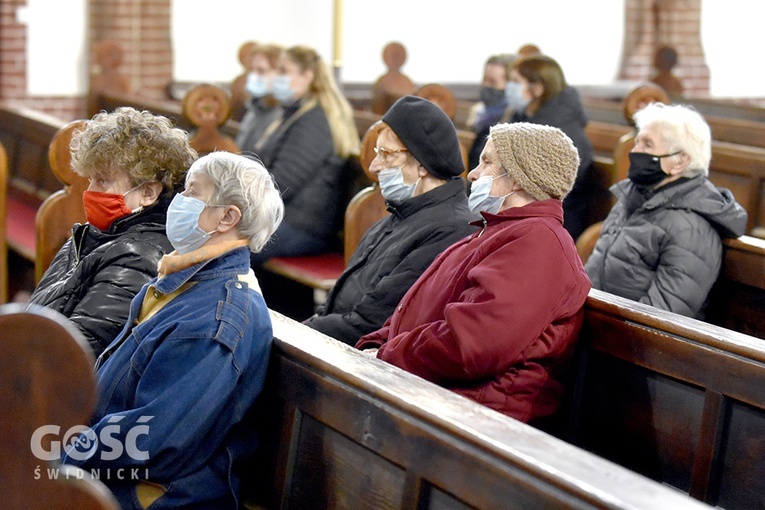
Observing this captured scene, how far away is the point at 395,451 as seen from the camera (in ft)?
6.27

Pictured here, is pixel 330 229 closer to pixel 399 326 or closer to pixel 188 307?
pixel 399 326

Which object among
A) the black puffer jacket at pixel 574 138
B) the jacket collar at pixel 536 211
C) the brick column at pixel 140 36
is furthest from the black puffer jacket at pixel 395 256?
the brick column at pixel 140 36

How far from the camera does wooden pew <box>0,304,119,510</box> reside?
58.4 inches

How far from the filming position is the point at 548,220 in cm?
266

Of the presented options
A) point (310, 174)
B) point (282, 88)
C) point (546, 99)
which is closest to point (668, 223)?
point (310, 174)

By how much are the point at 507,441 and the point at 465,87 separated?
30.3 feet

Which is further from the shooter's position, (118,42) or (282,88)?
(118,42)

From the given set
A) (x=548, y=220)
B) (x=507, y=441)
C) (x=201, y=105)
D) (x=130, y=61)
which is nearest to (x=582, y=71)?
(x=130, y=61)

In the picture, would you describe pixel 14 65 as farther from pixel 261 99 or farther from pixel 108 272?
pixel 108 272

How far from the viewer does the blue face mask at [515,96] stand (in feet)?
19.2

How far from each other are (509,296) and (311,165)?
111 inches

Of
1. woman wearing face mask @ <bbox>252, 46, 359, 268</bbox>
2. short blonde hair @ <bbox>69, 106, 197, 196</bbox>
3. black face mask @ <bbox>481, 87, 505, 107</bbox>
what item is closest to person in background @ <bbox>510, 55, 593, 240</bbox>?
black face mask @ <bbox>481, 87, 505, 107</bbox>

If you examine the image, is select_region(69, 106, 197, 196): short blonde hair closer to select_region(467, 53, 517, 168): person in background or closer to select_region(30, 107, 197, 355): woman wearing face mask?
select_region(30, 107, 197, 355): woman wearing face mask

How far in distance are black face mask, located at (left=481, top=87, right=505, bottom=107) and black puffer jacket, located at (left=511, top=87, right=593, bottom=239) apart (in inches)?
20.0
